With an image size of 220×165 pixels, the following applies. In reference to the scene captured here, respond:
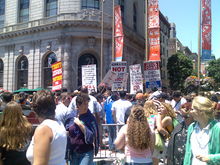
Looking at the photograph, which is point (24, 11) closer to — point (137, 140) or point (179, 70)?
point (179, 70)

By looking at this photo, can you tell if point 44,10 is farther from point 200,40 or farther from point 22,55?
point 200,40

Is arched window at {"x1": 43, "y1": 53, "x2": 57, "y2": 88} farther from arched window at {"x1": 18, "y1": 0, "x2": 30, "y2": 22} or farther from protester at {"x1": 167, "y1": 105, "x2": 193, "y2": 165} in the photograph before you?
protester at {"x1": 167, "y1": 105, "x2": 193, "y2": 165}

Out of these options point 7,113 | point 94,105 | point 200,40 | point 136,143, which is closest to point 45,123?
point 7,113

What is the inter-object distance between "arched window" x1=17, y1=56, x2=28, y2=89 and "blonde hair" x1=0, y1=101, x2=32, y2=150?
→ 2582 cm

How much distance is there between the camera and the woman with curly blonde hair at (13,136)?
3.06m

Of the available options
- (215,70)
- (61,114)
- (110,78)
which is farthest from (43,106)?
(215,70)

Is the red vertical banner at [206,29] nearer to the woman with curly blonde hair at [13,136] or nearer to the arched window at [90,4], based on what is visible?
the woman with curly blonde hair at [13,136]

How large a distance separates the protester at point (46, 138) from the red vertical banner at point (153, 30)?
13.4 m

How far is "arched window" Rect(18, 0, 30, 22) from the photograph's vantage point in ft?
96.5

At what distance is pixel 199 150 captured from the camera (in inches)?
125

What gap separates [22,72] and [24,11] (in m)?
7.11

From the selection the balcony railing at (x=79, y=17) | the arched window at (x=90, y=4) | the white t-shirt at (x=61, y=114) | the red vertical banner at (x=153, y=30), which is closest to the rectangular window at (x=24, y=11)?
the balcony railing at (x=79, y=17)

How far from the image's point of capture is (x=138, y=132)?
362 cm

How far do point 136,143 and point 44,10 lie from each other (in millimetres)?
26510
